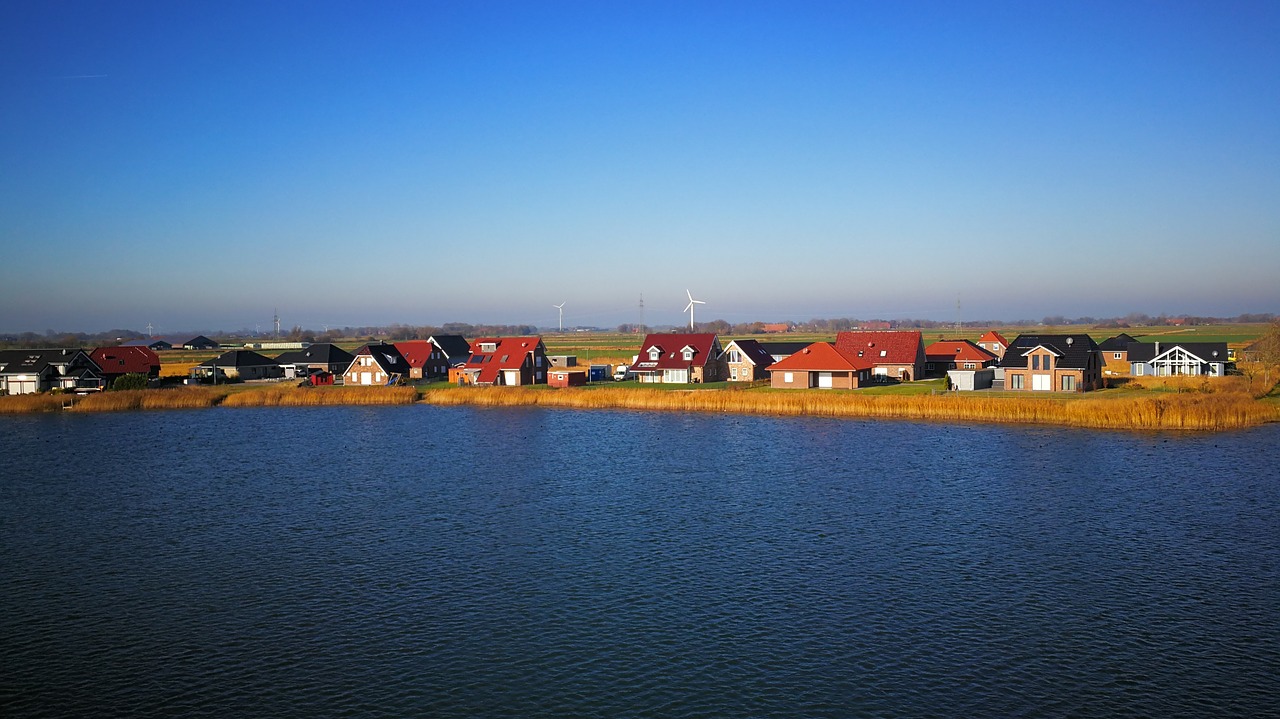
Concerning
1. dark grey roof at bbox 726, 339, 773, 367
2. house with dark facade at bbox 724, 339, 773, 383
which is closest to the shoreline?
house with dark facade at bbox 724, 339, 773, 383

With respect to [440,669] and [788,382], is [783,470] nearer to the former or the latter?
[440,669]

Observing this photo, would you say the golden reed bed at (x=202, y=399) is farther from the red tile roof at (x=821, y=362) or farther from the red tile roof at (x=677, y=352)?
the red tile roof at (x=821, y=362)

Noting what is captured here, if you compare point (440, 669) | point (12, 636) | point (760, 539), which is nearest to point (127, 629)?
point (12, 636)

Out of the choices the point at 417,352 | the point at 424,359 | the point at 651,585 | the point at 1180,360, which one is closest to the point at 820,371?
the point at 1180,360

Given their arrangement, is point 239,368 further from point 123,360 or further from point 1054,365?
point 1054,365

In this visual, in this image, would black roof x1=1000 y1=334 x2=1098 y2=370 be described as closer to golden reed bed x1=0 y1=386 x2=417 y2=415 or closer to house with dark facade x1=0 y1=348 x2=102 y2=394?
golden reed bed x1=0 y1=386 x2=417 y2=415

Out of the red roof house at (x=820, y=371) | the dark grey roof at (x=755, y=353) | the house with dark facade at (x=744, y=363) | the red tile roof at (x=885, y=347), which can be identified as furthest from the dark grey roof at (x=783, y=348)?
the red roof house at (x=820, y=371)
